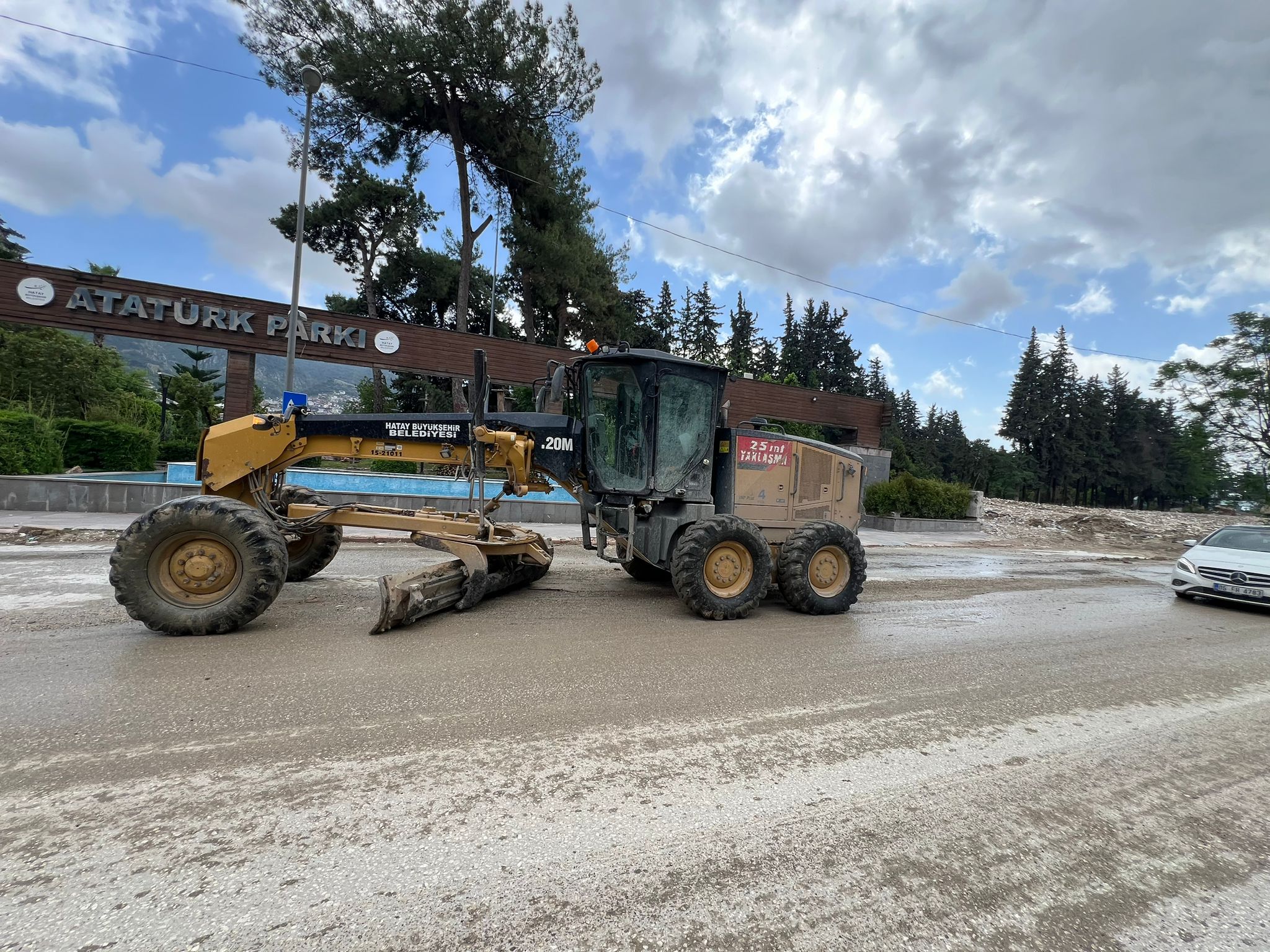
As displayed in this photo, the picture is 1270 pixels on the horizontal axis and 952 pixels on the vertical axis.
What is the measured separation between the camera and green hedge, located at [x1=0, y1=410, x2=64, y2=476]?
14578 mm

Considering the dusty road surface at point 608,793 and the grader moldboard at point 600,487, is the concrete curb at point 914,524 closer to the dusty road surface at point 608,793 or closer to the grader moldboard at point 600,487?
the grader moldboard at point 600,487

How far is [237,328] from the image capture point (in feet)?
54.1

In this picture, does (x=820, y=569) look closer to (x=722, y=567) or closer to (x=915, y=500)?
(x=722, y=567)

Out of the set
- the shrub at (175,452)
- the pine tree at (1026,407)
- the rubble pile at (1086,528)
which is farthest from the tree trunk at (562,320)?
the pine tree at (1026,407)

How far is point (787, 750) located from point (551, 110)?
23.4 metres

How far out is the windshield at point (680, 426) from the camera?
20.7 ft

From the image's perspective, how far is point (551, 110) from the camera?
846 inches

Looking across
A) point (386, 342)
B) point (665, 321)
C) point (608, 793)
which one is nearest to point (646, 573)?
point (608, 793)

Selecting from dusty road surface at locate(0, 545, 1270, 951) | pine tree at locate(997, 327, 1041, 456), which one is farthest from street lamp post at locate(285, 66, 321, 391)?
pine tree at locate(997, 327, 1041, 456)

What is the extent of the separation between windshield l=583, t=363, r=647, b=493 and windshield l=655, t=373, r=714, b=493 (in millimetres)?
200

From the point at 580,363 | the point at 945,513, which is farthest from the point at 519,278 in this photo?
the point at 580,363

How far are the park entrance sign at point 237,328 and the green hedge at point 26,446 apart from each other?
2.55 metres

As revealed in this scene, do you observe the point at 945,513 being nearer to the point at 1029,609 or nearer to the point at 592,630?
the point at 1029,609

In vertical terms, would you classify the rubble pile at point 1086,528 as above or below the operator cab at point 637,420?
below
